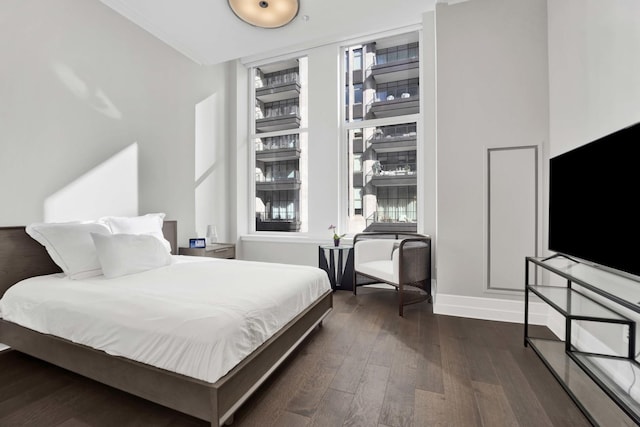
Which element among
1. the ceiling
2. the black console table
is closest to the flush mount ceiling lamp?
the ceiling

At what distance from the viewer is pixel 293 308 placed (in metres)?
2.05

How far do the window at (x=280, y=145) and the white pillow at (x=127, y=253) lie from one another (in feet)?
7.79

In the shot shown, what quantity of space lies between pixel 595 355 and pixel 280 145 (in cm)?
427

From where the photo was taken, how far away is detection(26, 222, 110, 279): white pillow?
218cm

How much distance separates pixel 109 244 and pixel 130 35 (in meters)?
2.33

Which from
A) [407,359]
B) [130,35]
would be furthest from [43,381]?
[130,35]

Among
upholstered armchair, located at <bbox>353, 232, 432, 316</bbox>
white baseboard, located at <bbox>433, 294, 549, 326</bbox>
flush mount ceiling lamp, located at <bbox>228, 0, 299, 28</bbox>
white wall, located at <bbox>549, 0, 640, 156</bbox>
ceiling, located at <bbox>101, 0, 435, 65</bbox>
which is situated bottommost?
white baseboard, located at <bbox>433, 294, 549, 326</bbox>

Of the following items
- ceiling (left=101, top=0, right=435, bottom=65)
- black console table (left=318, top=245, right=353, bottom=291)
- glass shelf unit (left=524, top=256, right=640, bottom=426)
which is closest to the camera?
glass shelf unit (left=524, top=256, right=640, bottom=426)

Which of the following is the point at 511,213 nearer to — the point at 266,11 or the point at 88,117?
the point at 266,11

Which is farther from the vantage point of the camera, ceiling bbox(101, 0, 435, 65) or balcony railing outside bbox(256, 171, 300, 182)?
balcony railing outside bbox(256, 171, 300, 182)

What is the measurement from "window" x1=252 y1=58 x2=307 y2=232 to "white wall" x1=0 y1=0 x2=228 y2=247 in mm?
1247

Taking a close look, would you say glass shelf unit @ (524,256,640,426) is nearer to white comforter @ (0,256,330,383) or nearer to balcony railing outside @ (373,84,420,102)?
white comforter @ (0,256,330,383)

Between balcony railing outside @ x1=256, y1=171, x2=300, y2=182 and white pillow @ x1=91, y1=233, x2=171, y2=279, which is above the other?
balcony railing outside @ x1=256, y1=171, x2=300, y2=182

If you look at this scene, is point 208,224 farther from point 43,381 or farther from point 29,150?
point 43,381
